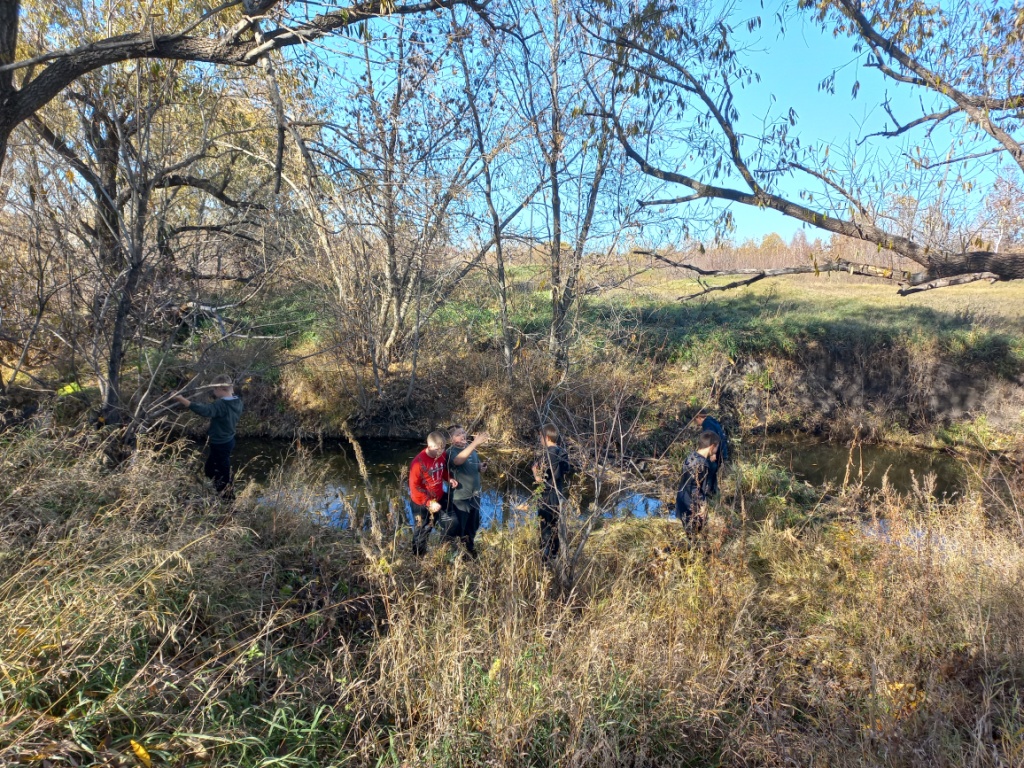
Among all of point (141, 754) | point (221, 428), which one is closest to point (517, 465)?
point (221, 428)

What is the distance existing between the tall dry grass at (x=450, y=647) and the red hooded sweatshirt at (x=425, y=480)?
481mm

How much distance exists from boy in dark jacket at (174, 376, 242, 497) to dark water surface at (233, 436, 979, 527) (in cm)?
223

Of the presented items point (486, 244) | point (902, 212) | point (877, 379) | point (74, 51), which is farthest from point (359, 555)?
point (877, 379)

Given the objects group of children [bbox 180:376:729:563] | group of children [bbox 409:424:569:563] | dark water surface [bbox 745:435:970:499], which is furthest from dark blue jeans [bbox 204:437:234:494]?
dark water surface [bbox 745:435:970:499]

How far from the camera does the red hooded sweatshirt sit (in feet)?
20.2

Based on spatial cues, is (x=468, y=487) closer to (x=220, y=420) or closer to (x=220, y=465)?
(x=220, y=420)

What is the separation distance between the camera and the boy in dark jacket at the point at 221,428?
286 inches

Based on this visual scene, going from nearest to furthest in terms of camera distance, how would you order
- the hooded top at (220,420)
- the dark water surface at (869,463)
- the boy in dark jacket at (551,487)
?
the boy in dark jacket at (551,487) < the hooded top at (220,420) < the dark water surface at (869,463)

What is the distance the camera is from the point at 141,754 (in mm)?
2830

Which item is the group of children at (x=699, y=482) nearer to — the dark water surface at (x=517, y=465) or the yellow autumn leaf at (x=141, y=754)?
the dark water surface at (x=517, y=465)

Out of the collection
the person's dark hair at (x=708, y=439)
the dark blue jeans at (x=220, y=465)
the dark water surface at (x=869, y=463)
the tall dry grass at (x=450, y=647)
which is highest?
the person's dark hair at (x=708, y=439)

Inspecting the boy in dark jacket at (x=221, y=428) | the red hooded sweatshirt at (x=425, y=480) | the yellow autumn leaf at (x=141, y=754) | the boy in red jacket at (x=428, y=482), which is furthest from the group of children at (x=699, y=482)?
the boy in dark jacket at (x=221, y=428)

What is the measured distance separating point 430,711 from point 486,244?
1021cm

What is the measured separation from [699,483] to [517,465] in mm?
5874
